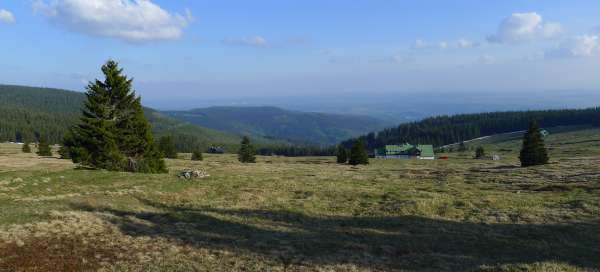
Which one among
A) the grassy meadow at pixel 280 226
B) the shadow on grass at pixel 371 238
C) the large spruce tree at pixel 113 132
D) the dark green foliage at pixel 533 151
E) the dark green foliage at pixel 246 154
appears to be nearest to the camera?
the grassy meadow at pixel 280 226

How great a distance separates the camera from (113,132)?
1729 inches

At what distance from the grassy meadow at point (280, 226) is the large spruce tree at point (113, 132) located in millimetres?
6433

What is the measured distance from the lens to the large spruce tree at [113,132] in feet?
139

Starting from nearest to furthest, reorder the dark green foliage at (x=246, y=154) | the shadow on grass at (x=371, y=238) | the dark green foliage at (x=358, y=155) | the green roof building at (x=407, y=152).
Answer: the shadow on grass at (x=371, y=238) → the dark green foliage at (x=358, y=155) → the dark green foliage at (x=246, y=154) → the green roof building at (x=407, y=152)

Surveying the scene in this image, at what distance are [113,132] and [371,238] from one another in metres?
32.4

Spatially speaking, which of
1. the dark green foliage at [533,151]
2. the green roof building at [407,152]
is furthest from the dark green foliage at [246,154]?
the green roof building at [407,152]

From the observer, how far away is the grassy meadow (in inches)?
662

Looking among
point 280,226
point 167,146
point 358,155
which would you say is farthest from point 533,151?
point 167,146

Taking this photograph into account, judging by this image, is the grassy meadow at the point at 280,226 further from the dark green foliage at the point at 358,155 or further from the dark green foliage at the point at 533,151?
the dark green foliage at the point at 358,155

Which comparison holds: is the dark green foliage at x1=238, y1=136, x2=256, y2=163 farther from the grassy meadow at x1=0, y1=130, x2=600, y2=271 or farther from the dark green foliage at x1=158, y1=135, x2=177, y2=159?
the grassy meadow at x1=0, y1=130, x2=600, y2=271

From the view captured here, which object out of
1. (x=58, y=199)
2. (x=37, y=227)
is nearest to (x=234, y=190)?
(x=58, y=199)

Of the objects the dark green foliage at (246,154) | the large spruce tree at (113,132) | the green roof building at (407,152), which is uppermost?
the large spruce tree at (113,132)

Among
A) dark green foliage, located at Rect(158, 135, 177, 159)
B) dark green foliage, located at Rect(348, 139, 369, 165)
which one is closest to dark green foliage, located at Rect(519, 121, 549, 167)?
dark green foliage, located at Rect(348, 139, 369, 165)

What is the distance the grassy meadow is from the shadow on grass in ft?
0.25
